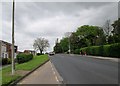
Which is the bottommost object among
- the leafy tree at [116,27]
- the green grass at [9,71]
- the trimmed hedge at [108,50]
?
the green grass at [9,71]

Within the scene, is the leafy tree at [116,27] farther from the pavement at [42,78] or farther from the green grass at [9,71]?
the pavement at [42,78]

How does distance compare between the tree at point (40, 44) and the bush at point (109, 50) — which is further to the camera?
the tree at point (40, 44)

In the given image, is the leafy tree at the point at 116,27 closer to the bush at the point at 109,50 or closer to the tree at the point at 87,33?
the bush at the point at 109,50

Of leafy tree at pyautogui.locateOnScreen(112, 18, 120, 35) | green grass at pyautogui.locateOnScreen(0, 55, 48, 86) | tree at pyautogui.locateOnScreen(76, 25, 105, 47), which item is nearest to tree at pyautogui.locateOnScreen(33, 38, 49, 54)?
tree at pyautogui.locateOnScreen(76, 25, 105, 47)

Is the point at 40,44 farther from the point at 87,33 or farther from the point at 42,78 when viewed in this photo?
the point at 42,78

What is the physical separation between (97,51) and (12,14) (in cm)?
4390

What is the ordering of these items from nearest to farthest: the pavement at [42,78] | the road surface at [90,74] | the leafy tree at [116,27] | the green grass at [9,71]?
the road surface at [90,74] → the green grass at [9,71] → the pavement at [42,78] → the leafy tree at [116,27]

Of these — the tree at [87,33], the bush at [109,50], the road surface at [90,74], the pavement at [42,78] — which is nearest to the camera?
the road surface at [90,74]

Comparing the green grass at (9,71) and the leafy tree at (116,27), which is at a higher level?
the leafy tree at (116,27)

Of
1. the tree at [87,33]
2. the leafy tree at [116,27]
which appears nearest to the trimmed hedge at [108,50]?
the leafy tree at [116,27]

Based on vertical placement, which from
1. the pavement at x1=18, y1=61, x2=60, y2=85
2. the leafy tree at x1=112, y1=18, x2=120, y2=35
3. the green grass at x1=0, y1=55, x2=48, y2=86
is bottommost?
the pavement at x1=18, y1=61, x2=60, y2=85

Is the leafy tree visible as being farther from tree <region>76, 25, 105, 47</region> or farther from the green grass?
the green grass

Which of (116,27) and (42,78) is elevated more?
(116,27)

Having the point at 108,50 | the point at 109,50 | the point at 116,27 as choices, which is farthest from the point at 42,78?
the point at 116,27
